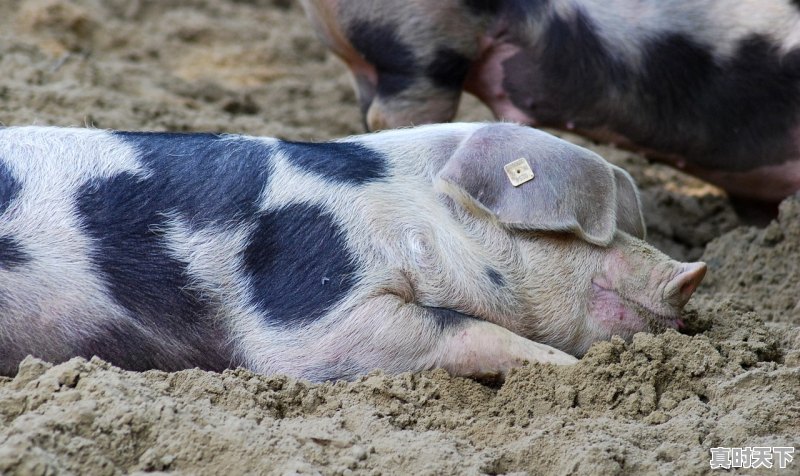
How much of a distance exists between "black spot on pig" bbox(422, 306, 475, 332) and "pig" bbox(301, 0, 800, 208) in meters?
1.87

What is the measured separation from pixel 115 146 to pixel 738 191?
295 centimetres

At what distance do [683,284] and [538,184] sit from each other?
48 cm

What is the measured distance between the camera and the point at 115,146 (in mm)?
3223

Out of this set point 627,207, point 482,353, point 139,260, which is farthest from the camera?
point 627,207

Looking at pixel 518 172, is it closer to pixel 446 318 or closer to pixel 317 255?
pixel 446 318

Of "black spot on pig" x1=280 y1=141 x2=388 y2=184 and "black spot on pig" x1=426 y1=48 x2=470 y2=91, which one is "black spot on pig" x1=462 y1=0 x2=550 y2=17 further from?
"black spot on pig" x1=280 y1=141 x2=388 y2=184

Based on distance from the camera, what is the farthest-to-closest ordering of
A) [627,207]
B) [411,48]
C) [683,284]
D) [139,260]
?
[411,48] → [627,207] → [683,284] → [139,260]

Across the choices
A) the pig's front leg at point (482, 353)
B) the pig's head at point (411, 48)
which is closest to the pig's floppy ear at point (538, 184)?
the pig's front leg at point (482, 353)

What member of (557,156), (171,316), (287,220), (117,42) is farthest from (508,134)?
(117,42)

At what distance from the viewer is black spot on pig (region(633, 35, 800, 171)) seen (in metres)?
4.77

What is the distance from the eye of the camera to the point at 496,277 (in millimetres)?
3131

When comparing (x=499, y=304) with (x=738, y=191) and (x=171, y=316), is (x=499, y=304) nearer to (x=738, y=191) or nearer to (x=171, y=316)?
(x=171, y=316)
